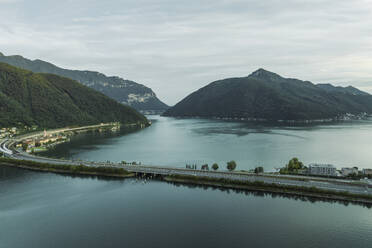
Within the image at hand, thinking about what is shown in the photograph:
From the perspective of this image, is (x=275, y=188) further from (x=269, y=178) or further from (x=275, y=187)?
(x=269, y=178)

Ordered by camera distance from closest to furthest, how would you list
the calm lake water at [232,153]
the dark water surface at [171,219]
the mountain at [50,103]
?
the dark water surface at [171,219] < the calm lake water at [232,153] < the mountain at [50,103]

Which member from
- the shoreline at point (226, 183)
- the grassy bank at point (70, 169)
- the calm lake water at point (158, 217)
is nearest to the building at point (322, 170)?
the shoreline at point (226, 183)

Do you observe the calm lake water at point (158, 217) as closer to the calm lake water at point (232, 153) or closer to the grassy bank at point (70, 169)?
the grassy bank at point (70, 169)

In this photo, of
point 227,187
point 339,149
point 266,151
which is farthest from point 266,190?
point 339,149

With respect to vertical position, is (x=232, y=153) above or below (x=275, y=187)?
above

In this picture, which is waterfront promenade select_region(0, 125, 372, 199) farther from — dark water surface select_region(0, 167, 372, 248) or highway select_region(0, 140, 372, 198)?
dark water surface select_region(0, 167, 372, 248)

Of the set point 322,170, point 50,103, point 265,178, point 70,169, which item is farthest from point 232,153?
point 50,103
